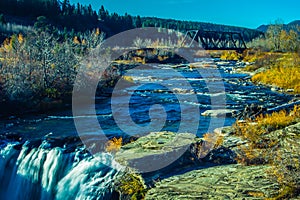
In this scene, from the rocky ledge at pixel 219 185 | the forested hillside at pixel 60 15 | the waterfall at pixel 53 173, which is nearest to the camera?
the rocky ledge at pixel 219 185

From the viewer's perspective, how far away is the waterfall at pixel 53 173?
30.9ft

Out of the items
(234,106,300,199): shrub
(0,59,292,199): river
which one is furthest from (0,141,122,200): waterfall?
(234,106,300,199): shrub

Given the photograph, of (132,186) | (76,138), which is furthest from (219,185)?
(76,138)

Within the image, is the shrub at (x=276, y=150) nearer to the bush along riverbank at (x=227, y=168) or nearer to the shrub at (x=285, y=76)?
the bush along riverbank at (x=227, y=168)

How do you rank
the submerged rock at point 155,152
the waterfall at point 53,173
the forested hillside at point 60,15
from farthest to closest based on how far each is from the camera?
1. the forested hillside at point 60,15
2. the waterfall at point 53,173
3. the submerged rock at point 155,152

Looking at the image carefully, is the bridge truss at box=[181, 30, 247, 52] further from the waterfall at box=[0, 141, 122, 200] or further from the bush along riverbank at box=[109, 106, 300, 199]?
the bush along riverbank at box=[109, 106, 300, 199]

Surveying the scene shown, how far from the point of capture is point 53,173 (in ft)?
38.5

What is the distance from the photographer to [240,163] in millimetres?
8594

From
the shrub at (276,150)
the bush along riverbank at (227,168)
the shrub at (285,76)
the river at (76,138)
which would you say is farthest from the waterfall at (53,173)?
the shrub at (285,76)

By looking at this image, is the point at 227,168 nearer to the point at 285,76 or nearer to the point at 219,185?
the point at 219,185

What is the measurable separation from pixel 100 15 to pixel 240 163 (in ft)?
524

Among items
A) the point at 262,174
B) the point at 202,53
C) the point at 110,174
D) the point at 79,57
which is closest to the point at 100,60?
the point at 79,57

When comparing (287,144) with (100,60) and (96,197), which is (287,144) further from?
(100,60)

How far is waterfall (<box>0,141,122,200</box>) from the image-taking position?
30.9 ft
